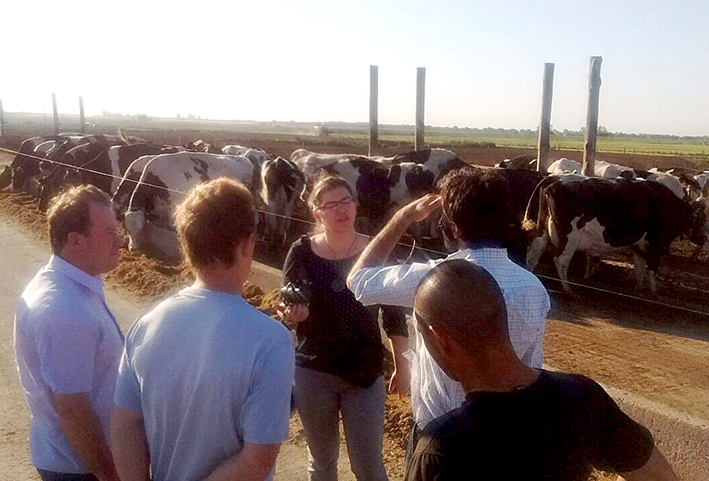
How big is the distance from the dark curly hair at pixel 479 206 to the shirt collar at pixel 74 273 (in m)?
1.35

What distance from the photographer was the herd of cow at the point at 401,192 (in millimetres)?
10072

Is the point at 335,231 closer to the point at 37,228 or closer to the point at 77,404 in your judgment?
the point at 77,404

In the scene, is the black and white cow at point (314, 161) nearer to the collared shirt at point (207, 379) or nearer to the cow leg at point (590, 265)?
the cow leg at point (590, 265)

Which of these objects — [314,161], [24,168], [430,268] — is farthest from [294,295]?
[24,168]

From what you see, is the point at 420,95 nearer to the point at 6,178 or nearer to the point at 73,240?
the point at 73,240

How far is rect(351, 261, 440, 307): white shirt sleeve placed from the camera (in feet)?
8.06

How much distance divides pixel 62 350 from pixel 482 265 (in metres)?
1.50

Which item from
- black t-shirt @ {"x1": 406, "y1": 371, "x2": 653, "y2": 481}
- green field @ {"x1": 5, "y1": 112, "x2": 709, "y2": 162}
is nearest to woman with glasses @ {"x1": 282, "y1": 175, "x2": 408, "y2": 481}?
black t-shirt @ {"x1": 406, "y1": 371, "x2": 653, "y2": 481}

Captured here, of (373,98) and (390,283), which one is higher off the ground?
(373,98)

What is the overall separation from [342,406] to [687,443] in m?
2.31

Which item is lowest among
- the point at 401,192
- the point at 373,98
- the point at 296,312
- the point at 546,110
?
the point at 401,192

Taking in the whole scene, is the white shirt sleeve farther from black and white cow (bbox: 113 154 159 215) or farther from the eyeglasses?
black and white cow (bbox: 113 154 159 215)

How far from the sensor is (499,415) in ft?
5.52

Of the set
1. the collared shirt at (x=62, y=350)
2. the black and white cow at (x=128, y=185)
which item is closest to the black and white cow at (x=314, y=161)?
the black and white cow at (x=128, y=185)
